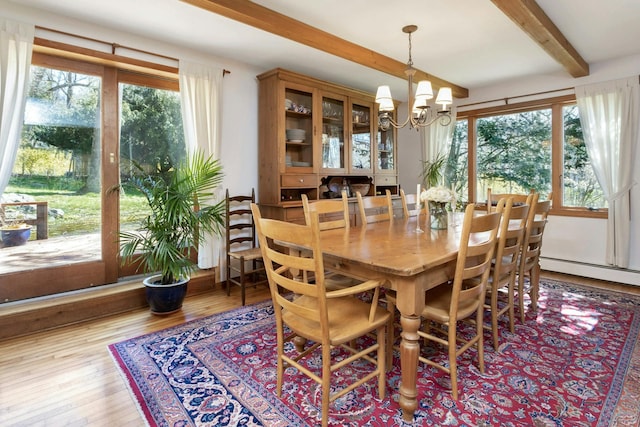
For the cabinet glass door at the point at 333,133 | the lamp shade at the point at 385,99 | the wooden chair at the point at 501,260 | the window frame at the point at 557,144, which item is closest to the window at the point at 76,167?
the cabinet glass door at the point at 333,133

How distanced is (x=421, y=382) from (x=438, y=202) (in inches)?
47.0

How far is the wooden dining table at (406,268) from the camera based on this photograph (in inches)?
61.0

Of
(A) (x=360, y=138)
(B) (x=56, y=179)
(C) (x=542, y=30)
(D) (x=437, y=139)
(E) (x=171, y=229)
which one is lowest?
(E) (x=171, y=229)

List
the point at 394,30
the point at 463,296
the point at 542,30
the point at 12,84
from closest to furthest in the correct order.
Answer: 1. the point at 463,296
2. the point at 12,84
3. the point at 542,30
4. the point at 394,30

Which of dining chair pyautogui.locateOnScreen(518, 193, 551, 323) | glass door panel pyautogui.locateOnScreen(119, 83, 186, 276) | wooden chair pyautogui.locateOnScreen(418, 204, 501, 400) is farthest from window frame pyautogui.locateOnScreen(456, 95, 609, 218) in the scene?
glass door panel pyautogui.locateOnScreen(119, 83, 186, 276)

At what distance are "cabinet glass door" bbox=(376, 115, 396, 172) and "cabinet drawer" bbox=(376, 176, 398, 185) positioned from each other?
101mm

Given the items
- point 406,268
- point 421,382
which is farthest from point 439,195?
point 421,382

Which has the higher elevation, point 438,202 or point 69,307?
point 438,202

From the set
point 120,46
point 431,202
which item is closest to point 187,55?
point 120,46

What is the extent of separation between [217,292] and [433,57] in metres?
3.27

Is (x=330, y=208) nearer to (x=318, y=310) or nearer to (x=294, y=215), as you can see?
(x=294, y=215)

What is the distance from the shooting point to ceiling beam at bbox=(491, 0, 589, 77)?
2273 millimetres

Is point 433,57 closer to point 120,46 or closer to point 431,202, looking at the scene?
point 431,202

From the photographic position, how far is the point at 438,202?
2.45 m
